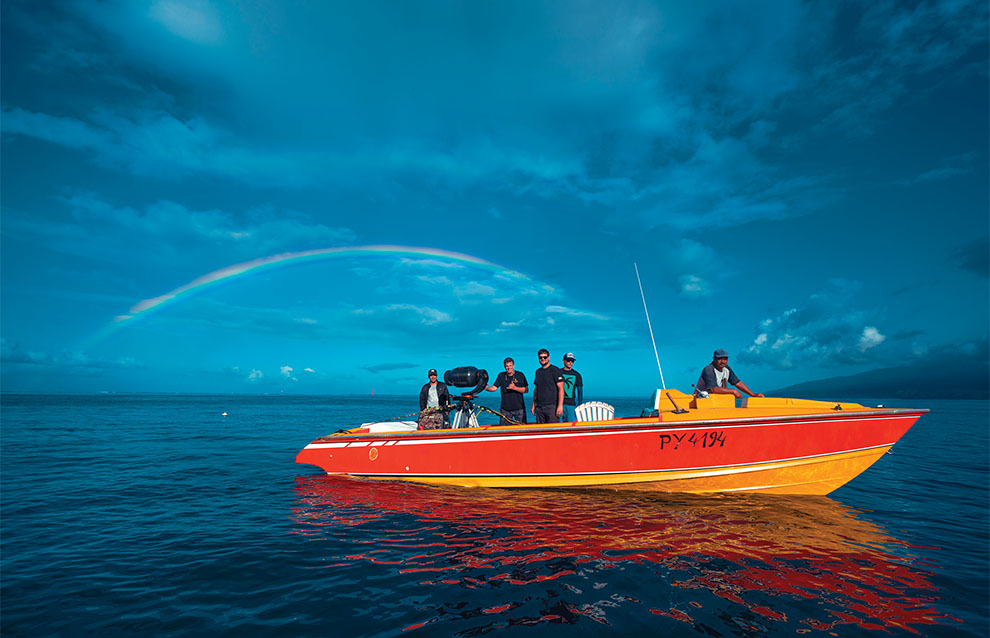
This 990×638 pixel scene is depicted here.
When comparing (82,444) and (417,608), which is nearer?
(417,608)

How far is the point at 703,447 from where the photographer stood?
788 centimetres

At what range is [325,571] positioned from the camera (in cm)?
531

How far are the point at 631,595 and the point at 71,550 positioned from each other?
24.1 feet

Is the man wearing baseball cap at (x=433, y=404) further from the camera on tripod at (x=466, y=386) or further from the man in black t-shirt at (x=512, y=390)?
the man in black t-shirt at (x=512, y=390)

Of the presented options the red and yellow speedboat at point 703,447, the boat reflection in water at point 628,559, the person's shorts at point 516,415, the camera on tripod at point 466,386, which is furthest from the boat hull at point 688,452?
the camera on tripod at point 466,386

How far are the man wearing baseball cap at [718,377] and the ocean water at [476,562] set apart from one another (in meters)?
2.05

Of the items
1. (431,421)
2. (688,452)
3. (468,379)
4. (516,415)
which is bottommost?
(688,452)

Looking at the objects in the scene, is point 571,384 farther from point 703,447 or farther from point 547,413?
point 703,447

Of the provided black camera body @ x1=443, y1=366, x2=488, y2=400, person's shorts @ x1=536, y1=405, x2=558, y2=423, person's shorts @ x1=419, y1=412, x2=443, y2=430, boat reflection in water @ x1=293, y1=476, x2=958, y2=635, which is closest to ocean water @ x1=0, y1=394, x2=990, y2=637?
boat reflection in water @ x1=293, y1=476, x2=958, y2=635

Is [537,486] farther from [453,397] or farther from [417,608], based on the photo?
[417,608]

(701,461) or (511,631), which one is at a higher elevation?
(701,461)

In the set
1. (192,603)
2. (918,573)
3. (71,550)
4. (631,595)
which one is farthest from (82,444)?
(918,573)

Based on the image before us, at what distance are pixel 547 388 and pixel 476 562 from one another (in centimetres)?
448

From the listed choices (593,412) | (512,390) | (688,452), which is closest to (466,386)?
(512,390)
